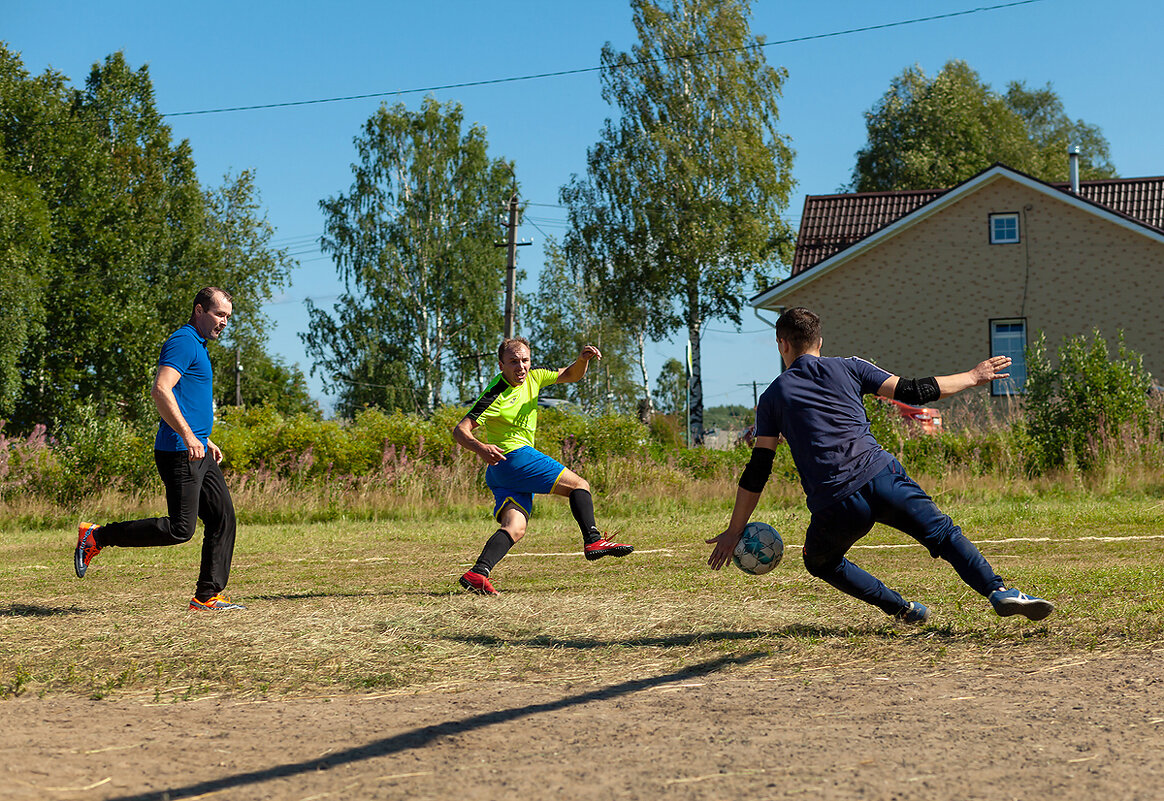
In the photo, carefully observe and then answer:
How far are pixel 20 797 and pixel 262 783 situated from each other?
0.72m

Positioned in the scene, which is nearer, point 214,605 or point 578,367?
point 214,605

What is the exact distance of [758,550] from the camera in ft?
20.6

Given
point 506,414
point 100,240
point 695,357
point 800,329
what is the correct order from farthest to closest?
point 695,357 → point 100,240 → point 506,414 → point 800,329

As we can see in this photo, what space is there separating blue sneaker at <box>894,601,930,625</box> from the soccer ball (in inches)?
28.0

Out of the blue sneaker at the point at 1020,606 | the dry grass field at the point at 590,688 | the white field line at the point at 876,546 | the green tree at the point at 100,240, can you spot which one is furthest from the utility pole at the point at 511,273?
the blue sneaker at the point at 1020,606

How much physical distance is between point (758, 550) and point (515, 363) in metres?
2.51

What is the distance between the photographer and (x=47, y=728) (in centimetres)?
452

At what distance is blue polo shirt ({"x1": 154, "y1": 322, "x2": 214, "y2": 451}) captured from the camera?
23.2ft

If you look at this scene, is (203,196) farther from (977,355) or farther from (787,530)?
(787,530)

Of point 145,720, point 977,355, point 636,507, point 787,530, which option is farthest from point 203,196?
point 145,720

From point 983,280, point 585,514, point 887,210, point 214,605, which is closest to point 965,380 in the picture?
point 585,514

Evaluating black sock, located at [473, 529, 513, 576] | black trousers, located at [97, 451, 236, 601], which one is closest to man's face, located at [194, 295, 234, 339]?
black trousers, located at [97, 451, 236, 601]

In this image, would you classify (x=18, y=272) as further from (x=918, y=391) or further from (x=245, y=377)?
(x=918, y=391)

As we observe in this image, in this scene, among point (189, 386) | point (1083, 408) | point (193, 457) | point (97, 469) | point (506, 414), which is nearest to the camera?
point (193, 457)
